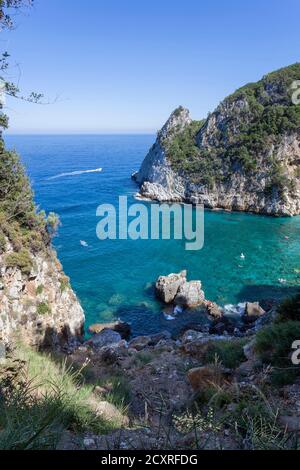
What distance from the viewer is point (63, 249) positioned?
117 ft

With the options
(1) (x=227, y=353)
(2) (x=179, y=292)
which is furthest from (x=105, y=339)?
(1) (x=227, y=353)

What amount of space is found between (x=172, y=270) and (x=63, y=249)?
513 inches

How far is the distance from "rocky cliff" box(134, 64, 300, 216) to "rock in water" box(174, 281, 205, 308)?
27.2m

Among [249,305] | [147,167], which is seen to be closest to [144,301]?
[249,305]

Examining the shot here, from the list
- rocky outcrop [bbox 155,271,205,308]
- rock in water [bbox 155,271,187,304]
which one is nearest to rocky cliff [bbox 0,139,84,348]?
rock in water [bbox 155,271,187,304]

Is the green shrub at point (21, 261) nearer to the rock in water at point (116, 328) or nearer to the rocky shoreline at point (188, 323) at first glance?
the rocky shoreline at point (188, 323)

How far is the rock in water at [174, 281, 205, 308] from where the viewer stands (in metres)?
24.9

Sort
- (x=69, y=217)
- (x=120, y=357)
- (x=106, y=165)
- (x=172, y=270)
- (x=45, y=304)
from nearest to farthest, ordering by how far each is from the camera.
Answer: (x=120, y=357) → (x=45, y=304) → (x=172, y=270) → (x=69, y=217) → (x=106, y=165)

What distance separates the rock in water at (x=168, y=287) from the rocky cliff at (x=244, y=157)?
88.5ft

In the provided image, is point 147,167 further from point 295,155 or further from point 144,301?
point 144,301

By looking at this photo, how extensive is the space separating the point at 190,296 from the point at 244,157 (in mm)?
33604

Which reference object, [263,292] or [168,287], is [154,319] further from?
[263,292]

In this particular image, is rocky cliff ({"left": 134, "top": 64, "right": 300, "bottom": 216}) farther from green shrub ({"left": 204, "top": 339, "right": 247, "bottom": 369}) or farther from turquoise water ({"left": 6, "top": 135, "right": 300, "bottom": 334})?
green shrub ({"left": 204, "top": 339, "right": 247, "bottom": 369})
